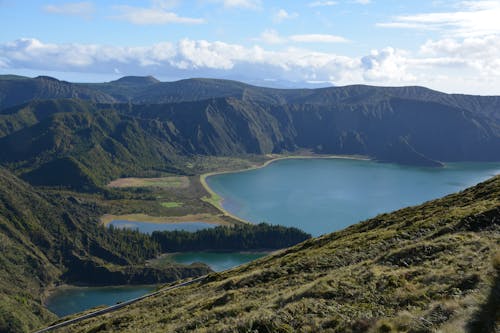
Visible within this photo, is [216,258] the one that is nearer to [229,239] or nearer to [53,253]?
[229,239]

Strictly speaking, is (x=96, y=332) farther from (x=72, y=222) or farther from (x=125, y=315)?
(x=72, y=222)

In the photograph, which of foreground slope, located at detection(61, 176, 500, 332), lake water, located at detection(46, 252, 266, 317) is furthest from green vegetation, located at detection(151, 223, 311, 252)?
foreground slope, located at detection(61, 176, 500, 332)

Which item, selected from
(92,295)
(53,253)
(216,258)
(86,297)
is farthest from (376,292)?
(53,253)

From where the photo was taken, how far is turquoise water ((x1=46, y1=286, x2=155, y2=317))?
12512 centimetres

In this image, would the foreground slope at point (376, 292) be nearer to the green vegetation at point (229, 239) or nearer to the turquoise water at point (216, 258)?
the turquoise water at point (216, 258)

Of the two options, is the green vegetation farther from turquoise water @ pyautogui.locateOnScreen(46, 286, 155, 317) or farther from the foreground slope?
the foreground slope

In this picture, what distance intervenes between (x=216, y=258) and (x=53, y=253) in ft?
199

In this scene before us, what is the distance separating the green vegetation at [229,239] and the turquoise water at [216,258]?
3202 millimetres

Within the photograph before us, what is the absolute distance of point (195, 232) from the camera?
180 m

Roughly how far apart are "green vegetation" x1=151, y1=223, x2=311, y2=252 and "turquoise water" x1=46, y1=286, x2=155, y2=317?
36000mm

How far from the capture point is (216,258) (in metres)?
165

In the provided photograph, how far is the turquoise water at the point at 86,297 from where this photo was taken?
411 ft

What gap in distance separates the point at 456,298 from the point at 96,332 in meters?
29.3

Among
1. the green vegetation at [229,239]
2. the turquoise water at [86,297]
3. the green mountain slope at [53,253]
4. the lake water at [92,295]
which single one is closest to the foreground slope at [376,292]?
the green mountain slope at [53,253]
